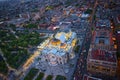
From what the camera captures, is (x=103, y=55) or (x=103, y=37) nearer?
(x=103, y=55)

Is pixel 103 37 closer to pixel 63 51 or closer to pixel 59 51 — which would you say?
pixel 63 51

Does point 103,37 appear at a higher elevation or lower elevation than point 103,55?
higher

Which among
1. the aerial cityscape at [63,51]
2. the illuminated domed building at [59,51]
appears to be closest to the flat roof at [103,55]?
the aerial cityscape at [63,51]

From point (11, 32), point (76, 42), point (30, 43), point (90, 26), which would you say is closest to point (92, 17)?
point (90, 26)

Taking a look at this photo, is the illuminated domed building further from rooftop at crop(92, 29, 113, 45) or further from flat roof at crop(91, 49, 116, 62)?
flat roof at crop(91, 49, 116, 62)

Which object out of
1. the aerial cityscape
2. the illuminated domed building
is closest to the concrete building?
the aerial cityscape

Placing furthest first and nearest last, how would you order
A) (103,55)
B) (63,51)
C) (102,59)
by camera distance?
1. (63,51)
2. (103,55)
3. (102,59)

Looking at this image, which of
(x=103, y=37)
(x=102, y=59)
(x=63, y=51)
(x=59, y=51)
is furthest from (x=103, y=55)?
(x=59, y=51)

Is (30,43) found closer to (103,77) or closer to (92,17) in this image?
(103,77)
